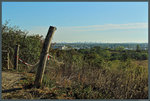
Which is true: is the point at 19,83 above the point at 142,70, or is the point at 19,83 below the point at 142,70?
below

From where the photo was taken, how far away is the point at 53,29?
15.5 feet

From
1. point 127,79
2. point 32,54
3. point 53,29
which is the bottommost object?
point 127,79

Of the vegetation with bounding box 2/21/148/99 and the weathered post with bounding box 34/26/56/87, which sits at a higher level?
the weathered post with bounding box 34/26/56/87

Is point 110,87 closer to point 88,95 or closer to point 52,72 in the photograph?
point 88,95

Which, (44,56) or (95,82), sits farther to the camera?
(95,82)

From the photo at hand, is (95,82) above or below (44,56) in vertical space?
below

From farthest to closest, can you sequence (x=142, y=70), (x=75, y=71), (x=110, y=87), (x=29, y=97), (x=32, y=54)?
(x=32, y=54)
(x=75, y=71)
(x=142, y=70)
(x=110, y=87)
(x=29, y=97)

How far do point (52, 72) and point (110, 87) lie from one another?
2.22 metres

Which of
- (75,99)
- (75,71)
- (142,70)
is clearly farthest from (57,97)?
(142,70)

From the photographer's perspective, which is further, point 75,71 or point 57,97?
point 75,71

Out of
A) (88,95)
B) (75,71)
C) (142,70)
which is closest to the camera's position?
(88,95)

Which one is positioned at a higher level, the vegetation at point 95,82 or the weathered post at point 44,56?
the weathered post at point 44,56

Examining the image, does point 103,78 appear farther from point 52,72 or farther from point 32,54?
point 32,54

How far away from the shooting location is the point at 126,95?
4508mm
